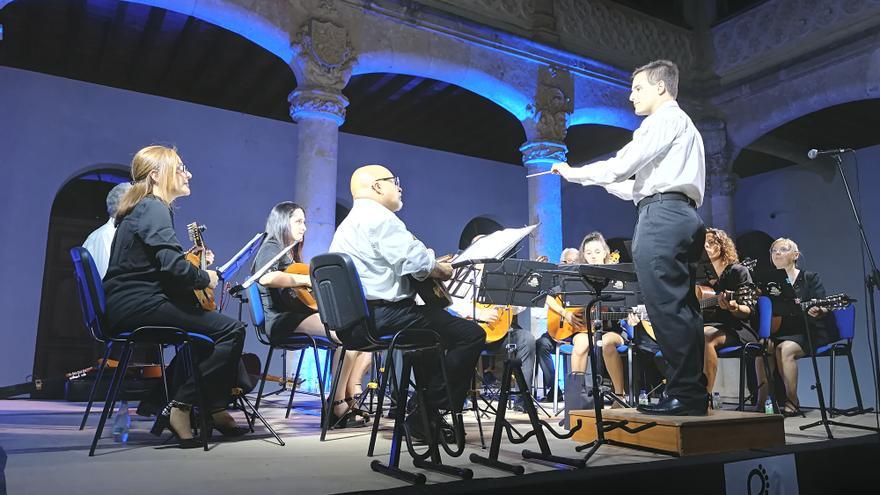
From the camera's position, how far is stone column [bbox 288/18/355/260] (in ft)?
24.2

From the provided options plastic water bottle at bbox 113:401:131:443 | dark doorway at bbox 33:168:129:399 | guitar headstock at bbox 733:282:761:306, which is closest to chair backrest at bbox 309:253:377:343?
plastic water bottle at bbox 113:401:131:443

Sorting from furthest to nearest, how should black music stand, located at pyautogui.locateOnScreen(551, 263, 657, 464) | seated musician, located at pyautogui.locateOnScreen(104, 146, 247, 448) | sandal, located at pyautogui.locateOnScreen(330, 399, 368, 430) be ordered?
sandal, located at pyautogui.locateOnScreen(330, 399, 368, 430) < seated musician, located at pyautogui.locateOnScreen(104, 146, 247, 448) < black music stand, located at pyautogui.locateOnScreen(551, 263, 657, 464)

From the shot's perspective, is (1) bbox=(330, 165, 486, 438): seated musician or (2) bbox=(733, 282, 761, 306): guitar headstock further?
(2) bbox=(733, 282, 761, 306): guitar headstock

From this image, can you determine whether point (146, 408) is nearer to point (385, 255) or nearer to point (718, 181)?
point (385, 255)

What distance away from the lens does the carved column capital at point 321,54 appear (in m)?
7.46

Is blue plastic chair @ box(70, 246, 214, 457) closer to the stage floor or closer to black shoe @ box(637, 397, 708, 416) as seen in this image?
the stage floor

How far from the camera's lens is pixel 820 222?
11.8 metres

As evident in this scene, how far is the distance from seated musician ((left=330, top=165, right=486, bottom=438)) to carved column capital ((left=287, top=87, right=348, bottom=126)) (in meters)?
4.15

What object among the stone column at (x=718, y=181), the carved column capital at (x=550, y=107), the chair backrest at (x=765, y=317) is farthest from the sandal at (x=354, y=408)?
the stone column at (x=718, y=181)

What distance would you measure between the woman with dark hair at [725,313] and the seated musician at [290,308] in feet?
8.98

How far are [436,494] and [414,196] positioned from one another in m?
9.66

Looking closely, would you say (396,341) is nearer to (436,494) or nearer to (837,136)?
(436,494)

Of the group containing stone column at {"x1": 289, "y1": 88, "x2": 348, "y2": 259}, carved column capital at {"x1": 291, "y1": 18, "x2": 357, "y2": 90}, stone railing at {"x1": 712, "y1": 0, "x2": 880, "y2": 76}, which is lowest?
stone column at {"x1": 289, "y1": 88, "x2": 348, "y2": 259}

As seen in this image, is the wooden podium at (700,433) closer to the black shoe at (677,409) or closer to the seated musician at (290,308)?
the black shoe at (677,409)
